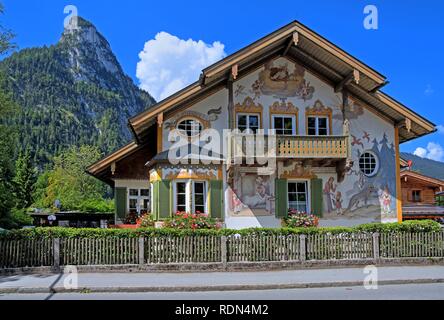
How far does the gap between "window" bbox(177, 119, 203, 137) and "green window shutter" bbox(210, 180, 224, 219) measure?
7.55 feet

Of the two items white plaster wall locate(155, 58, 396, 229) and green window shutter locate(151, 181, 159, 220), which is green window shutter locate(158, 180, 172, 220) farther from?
white plaster wall locate(155, 58, 396, 229)

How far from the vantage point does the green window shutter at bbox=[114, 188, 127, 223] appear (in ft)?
83.6

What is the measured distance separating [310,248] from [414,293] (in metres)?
4.87

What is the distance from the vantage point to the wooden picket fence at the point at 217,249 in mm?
15492

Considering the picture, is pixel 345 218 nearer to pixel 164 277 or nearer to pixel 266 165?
pixel 266 165

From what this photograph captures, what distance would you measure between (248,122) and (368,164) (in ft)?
A: 19.4

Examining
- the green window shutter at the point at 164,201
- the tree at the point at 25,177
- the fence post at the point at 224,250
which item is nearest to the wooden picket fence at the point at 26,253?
the green window shutter at the point at 164,201

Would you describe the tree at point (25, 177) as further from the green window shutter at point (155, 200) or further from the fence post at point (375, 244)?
the fence post at point (375, 244)

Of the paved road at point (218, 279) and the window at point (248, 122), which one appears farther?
the window at point (248, 122)

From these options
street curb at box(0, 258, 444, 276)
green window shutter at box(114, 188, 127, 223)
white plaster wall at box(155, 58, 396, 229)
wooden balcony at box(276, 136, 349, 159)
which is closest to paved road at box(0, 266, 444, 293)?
street curb at box(0, 258, 444, 276)

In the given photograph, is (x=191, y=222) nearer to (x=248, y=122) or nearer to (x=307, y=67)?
(x=248, y=122)

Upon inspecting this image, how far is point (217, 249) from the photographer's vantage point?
16328 millimetres

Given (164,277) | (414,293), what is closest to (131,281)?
(164,277)

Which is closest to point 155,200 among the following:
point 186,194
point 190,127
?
point 186,194
